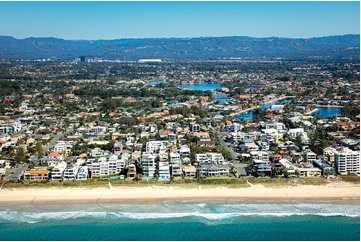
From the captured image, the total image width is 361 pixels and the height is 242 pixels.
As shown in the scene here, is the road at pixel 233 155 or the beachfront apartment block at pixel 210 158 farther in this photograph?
the beachfront apartment block at pixel 210 158

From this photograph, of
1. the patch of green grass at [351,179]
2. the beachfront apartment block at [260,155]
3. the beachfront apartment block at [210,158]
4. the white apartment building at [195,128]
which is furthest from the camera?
the white apartment building at [195,128]

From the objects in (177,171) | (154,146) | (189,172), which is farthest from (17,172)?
(189,172)

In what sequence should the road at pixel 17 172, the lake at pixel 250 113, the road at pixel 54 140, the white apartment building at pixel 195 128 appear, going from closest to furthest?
the road at pixel 17 172, the road at pixel 54 140, the white apartment building at pixel 195 128, the lake at pixel 250 113

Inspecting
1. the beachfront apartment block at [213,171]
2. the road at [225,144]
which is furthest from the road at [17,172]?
the road at [225,144]

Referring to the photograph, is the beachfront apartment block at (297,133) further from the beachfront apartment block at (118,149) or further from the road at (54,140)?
the road at (54,140)

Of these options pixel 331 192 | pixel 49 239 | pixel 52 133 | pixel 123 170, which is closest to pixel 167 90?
pixel 52 133

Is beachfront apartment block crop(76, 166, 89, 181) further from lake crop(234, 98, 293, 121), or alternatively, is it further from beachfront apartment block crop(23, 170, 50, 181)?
lake crop(234, 98, 293, 121)

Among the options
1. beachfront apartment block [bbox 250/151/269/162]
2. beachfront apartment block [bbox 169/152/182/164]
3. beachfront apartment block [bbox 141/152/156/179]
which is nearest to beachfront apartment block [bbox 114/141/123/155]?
beachfront apartment block [bbox 169/152/182/164]
